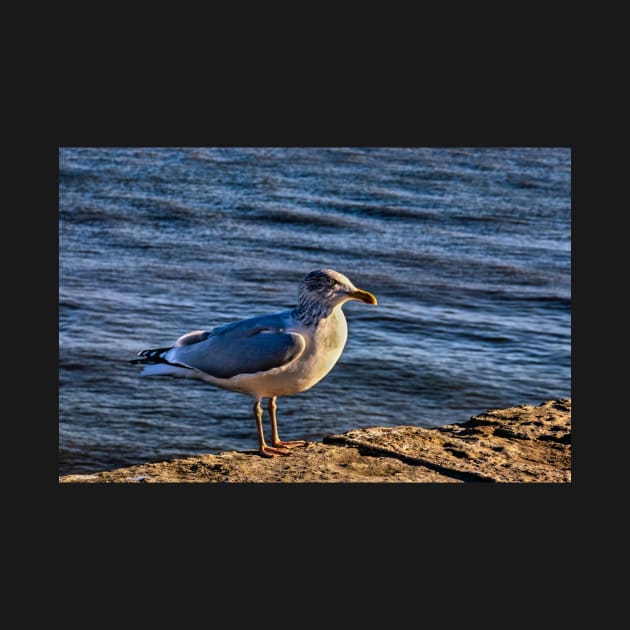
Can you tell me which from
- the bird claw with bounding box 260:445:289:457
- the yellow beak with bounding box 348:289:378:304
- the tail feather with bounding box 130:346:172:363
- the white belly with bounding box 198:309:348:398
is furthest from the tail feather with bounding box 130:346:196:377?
the yellow beak with bounding box 348:289:378:304

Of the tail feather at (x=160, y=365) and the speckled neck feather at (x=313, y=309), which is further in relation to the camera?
the tail feather at (x=160, y=365)

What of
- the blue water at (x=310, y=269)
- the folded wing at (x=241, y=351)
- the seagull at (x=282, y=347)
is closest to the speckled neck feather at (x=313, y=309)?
the seagull at (x=282, y=347)

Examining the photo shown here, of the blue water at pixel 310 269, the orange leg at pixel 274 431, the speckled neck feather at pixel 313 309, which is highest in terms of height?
the blue water at pixel 310 269

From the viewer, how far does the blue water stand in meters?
10.1

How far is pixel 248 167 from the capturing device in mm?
14234

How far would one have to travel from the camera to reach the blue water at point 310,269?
10109 mm

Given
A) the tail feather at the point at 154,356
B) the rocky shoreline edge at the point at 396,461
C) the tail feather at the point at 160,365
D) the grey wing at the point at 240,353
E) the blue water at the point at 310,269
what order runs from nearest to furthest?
the grey wing at the point at 240,353, the rocky shoreline edge at the point at 396,461, the tail feather at the point at 160,365, the tail feather at the point at 154,356, the blue water at the point at 310,269

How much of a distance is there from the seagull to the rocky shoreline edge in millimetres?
551

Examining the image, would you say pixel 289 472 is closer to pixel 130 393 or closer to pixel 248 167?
pixel 130 393

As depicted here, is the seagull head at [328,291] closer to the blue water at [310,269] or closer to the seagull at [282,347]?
the seagull at [282,347]

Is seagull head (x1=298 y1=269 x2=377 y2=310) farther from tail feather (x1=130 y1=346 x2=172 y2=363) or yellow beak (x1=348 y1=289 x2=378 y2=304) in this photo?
tail feather (x1=130 y1=346 x2=172 y2=363)

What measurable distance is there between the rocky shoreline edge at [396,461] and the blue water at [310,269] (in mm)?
1492

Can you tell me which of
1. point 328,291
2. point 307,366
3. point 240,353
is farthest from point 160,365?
point 328,291

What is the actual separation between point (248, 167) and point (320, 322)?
23.5 ft
